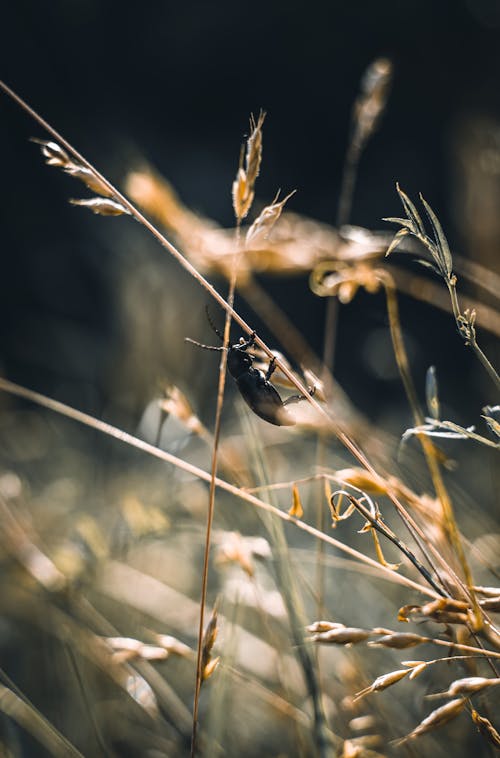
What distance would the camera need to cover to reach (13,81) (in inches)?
105

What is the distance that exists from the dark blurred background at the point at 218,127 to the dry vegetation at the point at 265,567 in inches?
34.2

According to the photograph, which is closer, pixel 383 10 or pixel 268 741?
pixel 268 741

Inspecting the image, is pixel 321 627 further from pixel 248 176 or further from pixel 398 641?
pixel 248 176

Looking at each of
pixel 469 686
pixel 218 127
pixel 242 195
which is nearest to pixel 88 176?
pixel 242 195

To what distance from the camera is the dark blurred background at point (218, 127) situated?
7.04 ft

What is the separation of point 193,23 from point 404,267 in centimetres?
162

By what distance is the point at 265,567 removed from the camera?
2.81 feet

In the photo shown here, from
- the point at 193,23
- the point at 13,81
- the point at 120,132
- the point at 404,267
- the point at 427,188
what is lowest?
the point at 404,267

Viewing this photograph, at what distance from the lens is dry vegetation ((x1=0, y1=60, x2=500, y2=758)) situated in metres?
0.37

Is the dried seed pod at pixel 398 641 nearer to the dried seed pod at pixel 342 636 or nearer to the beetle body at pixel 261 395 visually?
the dried seed pod at pixel 342 636

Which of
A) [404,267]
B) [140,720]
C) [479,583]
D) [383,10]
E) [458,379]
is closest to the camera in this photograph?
[140,720]

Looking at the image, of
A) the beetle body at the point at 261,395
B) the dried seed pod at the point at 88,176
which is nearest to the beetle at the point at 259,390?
the beetle body at the point at 261,395

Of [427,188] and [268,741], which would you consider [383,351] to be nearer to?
[427,188]

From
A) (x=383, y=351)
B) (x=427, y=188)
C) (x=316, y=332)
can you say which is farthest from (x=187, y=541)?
(x=427, y=188)
